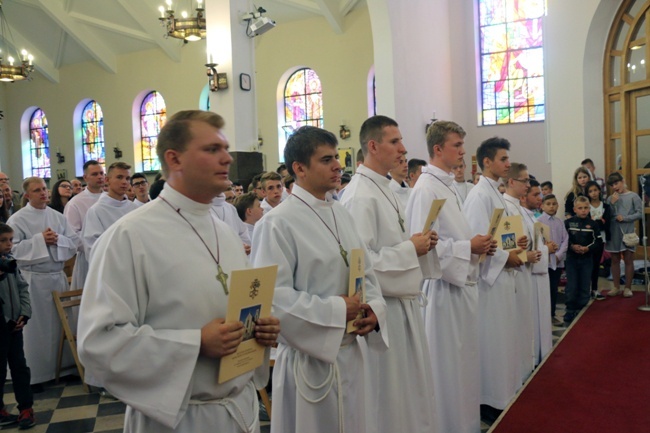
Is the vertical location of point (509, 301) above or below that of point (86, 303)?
below

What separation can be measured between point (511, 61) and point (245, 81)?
8.60 meters

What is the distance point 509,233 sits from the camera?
446 centimetres

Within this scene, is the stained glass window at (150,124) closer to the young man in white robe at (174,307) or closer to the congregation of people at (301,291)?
the congregation of people at (301,291)

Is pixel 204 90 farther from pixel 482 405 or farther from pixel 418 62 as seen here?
pixel 482 405

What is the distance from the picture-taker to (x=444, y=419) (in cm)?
379

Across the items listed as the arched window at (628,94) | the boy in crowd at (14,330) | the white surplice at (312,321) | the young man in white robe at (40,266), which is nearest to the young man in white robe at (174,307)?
the white surplice at (312,321)

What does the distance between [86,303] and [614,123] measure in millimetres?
10211

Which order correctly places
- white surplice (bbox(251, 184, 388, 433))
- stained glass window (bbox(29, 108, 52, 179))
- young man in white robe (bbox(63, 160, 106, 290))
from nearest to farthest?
white surplice (bbox(251, 184, 388, 433)) < young man in white robe (bbox(63, 160, 106, 290)) < stained glass window (bbox(29, 108, 52, 179))

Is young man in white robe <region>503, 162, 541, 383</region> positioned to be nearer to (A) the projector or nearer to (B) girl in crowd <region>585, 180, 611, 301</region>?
(B) girl in crowd <region>585, 180, 611, 301</region>

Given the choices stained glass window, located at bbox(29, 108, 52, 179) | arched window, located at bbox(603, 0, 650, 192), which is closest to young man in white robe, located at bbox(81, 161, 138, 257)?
arched window, located at bbox(603, 0, 650, 192)

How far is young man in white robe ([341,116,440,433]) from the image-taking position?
10.1ft

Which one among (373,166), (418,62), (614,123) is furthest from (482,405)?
(418,62)

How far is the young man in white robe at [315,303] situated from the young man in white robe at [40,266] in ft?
11.6

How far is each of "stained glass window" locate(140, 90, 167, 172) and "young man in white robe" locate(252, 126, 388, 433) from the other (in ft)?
54.3
